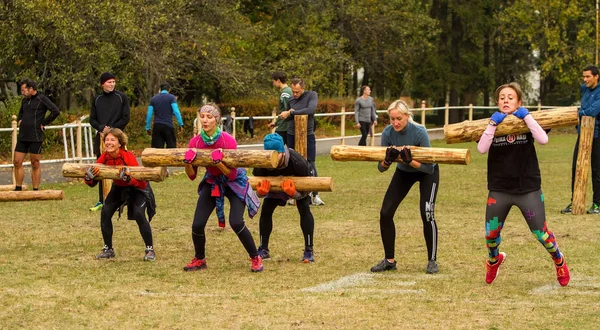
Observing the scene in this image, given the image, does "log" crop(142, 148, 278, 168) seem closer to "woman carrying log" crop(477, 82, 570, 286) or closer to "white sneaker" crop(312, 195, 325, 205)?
"woman carrying log" crop(477, 82, 570, 286)

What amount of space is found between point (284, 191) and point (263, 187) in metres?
0.21

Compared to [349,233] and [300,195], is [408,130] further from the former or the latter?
[349,233]

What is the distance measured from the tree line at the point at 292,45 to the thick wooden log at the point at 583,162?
50.3 ft

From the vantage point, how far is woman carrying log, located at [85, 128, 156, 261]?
1040 centimetres

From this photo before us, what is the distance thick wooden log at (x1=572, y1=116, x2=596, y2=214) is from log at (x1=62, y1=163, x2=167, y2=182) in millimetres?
6540

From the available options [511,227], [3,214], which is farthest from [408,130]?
[3,214]

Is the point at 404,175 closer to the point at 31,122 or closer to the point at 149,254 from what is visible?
the point at 149,254

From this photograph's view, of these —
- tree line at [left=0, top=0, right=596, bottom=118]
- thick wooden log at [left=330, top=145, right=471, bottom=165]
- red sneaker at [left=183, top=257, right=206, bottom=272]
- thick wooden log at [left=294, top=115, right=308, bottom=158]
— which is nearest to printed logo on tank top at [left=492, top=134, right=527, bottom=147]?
thick wooden log at [left=330, top=145, right=471, bottom=165]

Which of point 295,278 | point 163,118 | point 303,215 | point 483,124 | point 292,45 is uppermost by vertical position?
point 292,45

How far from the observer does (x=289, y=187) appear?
10.1 metres

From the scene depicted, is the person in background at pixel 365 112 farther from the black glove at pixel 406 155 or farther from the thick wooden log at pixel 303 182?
the black glove at pixel 406 155

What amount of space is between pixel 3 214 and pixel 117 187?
502 centimetres

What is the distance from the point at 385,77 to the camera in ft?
174

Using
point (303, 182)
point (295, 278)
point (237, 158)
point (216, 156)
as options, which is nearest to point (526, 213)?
point (295, 278)
